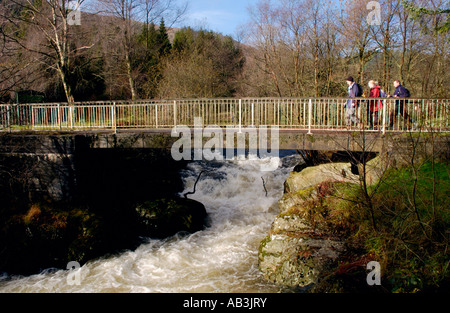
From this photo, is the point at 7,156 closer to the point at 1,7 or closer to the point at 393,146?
the point at 1,7

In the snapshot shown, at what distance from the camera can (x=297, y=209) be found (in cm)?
913

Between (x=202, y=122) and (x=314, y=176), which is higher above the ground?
(x=202, y=122)

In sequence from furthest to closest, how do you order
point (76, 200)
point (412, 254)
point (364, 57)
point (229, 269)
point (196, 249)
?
1. point (364, 57)
2. point (76, 200)
3. point (196, 249)
4. point (229, 269)
5. point (412, 254)

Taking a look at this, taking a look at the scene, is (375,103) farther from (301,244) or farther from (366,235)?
(301,244)

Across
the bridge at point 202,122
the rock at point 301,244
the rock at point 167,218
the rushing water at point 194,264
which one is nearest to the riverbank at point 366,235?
the rock at point 301,244

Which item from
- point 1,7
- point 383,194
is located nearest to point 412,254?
point 383,194

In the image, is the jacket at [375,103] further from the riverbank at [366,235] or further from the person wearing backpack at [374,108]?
the riverbank at [366,235]

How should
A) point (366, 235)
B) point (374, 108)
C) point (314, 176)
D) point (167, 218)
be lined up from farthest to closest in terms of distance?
1. point (167, 218)
2. point (314, 176)
3. point (374, 108)
4. point (366, 235)

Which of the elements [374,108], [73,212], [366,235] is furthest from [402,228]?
[73,212]

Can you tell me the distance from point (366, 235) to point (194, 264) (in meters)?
4.44

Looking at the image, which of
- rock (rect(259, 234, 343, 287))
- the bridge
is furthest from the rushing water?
the bridge

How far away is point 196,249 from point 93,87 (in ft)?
79.2

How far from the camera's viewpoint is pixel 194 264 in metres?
9.12

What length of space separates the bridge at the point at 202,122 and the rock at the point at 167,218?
7.52 feet
